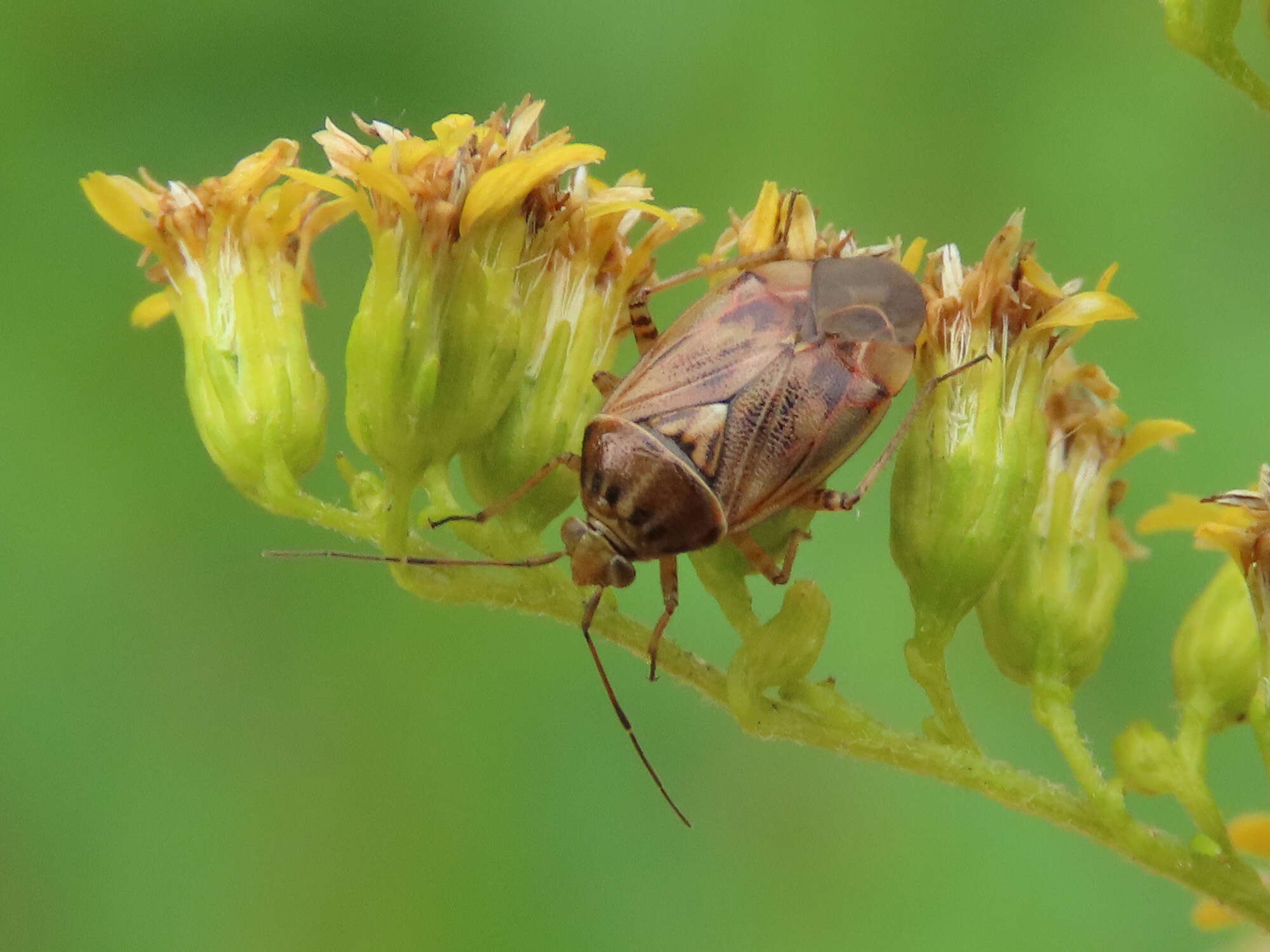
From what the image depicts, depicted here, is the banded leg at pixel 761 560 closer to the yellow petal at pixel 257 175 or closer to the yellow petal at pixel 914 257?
the yellow petal at pixel 914 257

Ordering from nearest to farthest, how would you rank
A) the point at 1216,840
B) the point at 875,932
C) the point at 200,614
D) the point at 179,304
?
the point at 1216,840 < the point at 179,304 < the point at 875,932 < the point at 200,614

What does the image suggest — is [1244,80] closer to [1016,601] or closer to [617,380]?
[1016,601]

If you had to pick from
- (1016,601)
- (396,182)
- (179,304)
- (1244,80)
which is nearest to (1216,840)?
(1016,601)

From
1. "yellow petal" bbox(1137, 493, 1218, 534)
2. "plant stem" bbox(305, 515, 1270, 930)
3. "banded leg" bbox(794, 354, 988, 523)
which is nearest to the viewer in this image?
"plant stem" bbox(305, 515, 1270, 930)

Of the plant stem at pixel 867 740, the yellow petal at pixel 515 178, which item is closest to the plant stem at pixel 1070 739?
the plant stem at pixel 867 740

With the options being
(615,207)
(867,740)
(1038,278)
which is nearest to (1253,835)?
(867,740)

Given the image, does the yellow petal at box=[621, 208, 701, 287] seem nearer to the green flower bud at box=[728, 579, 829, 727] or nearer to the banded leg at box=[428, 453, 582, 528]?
the banded leg at box=[428, 453, 582, 528]

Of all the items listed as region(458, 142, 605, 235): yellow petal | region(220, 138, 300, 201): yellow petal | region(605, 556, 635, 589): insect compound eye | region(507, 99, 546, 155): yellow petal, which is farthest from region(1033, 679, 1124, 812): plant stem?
region(220, 138, 300, 201): yellow petal
